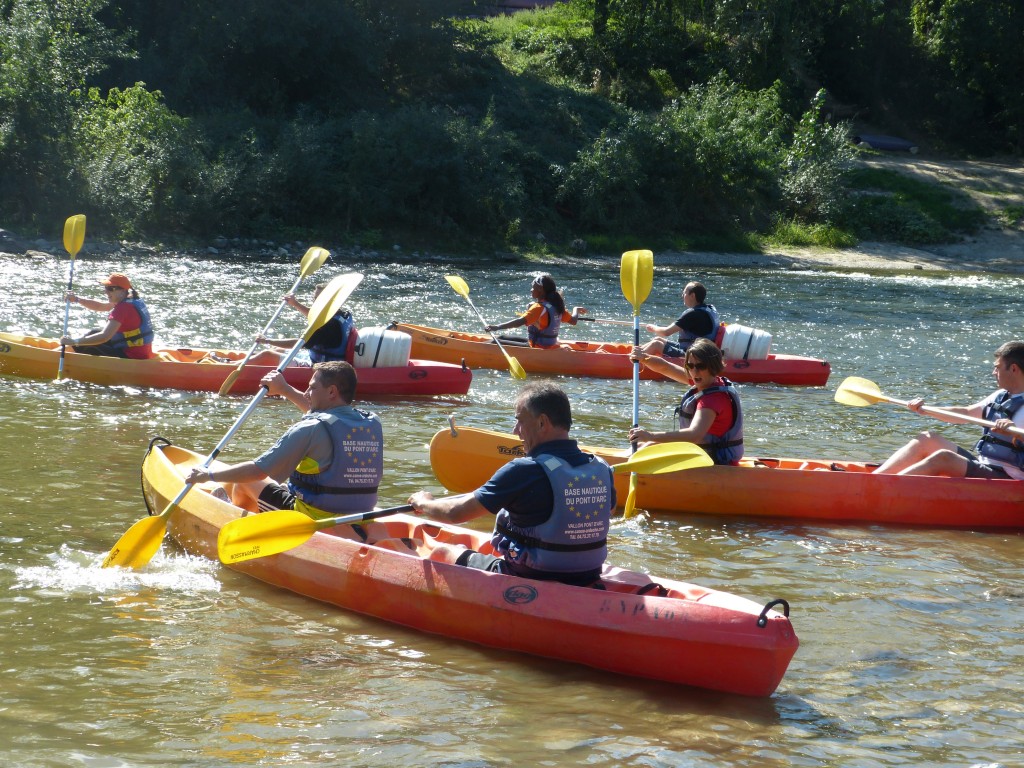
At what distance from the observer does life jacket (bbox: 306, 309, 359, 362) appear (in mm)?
10250

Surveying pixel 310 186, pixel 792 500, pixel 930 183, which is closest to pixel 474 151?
pixel 310 186

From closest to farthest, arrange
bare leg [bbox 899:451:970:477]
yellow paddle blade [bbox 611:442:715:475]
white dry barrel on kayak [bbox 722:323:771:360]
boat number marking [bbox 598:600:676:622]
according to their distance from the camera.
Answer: boat number marking [bbox 598:600:676:622] < yellow paddle blade [bbox 611:442:715:475] < bare leg [bbox 899:451:970:477] < white dry barrel on kayak [bbox 722:323:771:360]

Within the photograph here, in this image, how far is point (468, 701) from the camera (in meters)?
4.50

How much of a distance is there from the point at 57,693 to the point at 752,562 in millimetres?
3714

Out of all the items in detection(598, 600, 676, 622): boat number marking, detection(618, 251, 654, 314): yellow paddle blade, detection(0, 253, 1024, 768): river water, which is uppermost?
detection(618, 251, 654, 314): yellow paddle blade

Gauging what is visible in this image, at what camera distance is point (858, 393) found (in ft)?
26.0

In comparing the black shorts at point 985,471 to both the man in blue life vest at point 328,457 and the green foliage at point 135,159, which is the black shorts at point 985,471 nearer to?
the man in blue life vest at point 328,457

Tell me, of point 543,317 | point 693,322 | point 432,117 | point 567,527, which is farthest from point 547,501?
point 432,117

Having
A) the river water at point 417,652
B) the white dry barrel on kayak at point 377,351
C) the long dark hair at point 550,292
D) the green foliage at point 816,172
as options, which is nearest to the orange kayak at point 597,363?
the long dark hair at point 550,292

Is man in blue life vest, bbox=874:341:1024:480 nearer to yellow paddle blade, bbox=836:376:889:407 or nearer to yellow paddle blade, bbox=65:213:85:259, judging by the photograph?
yellow paddle blade, bbox=836:376:889:407

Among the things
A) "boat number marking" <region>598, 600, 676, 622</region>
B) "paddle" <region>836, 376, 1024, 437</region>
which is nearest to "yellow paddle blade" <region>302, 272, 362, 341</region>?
"boat number marking" <region>598, 600, 676, 622</region>

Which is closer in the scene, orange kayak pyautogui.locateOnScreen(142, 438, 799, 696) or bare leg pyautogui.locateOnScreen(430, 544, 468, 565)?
orange kayak pyautogui.locateOnScreen(142, 438, 799, 696)

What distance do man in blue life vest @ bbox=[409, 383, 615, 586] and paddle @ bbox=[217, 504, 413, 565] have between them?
59 centimetres

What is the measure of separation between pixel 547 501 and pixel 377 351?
6.27 meters
